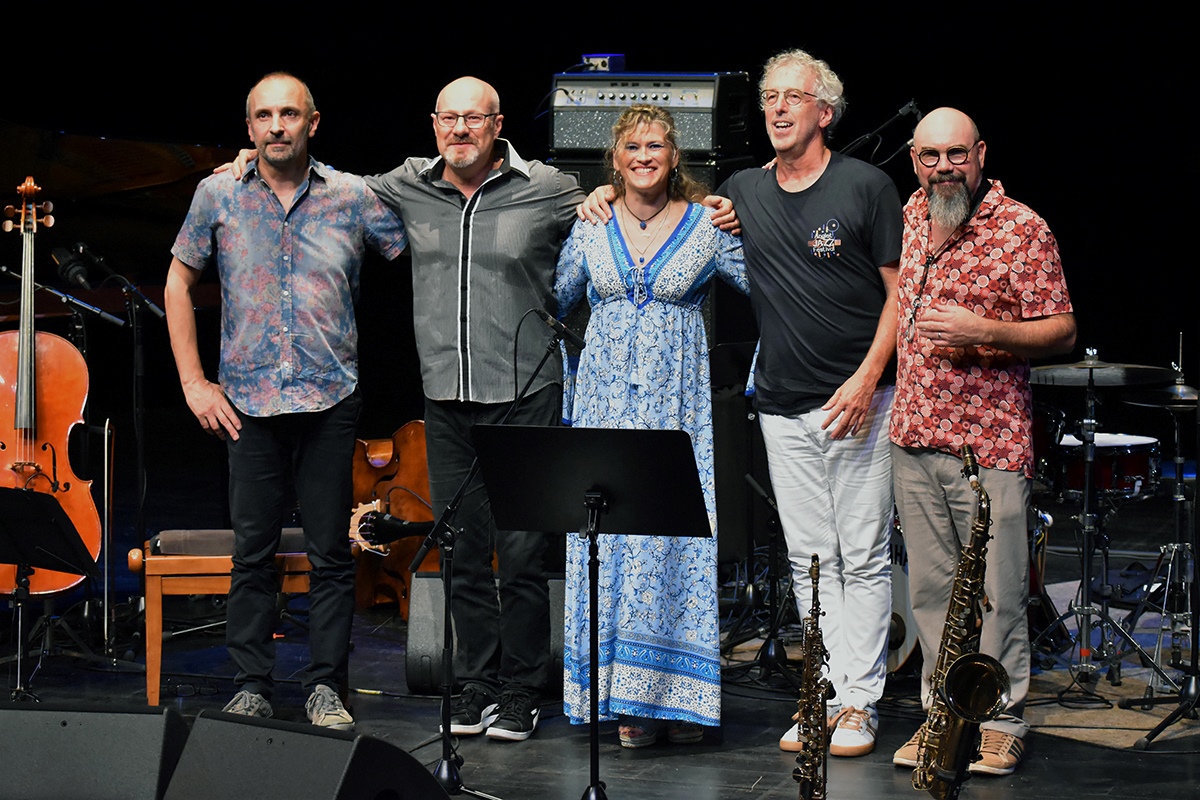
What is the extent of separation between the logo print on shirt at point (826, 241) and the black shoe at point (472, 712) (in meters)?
1.60

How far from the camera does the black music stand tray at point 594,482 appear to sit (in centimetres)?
306

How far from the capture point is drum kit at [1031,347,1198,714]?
15.1ft

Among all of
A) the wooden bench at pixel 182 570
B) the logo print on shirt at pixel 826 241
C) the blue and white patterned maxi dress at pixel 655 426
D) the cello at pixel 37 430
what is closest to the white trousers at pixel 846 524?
the blue and white patterned maxi dress at pixel 655 426

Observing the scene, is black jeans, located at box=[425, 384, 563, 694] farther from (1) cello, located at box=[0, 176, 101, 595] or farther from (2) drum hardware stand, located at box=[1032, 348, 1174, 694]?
(2) drum hardware stand, located at box=[1032, 348, 1174, 694]

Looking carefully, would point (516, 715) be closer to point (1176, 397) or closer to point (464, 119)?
point (464, 119)

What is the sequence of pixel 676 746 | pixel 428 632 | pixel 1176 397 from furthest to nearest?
pixel 1176 397 < pixel 428 632 < pixel 676 746

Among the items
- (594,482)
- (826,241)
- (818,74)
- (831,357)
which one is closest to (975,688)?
(594,482)

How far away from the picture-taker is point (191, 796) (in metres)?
2.40

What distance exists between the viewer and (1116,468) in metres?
5.20

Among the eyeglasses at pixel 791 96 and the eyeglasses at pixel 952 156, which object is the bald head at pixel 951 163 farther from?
the eyeglasses at pixel 791 96

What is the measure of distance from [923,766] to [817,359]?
111cm

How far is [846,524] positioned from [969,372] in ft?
1.81

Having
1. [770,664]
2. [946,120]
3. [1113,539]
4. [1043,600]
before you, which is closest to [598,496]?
[946,120]

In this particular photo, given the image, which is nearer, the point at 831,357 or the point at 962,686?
the point at 962,686
